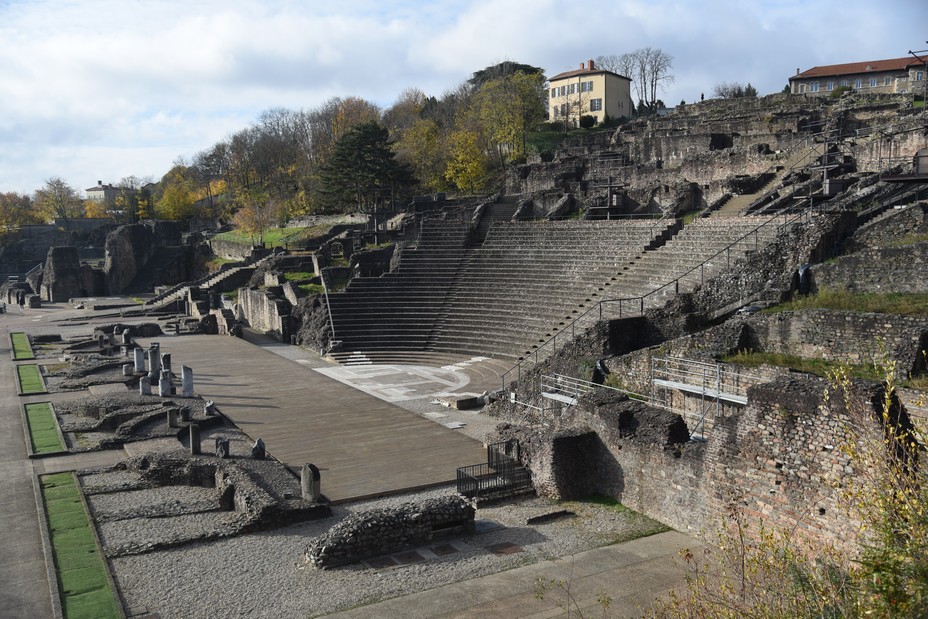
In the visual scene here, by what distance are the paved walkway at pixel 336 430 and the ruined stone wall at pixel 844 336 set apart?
7.26 m

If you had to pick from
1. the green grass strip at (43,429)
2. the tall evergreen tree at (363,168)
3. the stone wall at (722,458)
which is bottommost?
the green grass strip at (43,429)

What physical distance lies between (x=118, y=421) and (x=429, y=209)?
1257 inches

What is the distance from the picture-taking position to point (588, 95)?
70.2 m

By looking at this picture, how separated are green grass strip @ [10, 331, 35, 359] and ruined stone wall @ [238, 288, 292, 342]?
35.1 ft

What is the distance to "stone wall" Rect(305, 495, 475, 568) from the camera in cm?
1187

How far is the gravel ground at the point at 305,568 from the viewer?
420 inches

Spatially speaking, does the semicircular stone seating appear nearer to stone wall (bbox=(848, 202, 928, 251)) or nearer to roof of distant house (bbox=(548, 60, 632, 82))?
stone wall (bbox=(848, 202, 928, 251))

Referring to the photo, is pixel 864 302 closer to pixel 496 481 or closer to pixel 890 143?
pixel 496 481

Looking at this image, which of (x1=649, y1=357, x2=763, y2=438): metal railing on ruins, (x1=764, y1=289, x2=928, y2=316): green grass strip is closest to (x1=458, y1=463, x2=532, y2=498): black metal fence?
(x1=649, y1=357, x2=763, y2=438): metal railing on ruins

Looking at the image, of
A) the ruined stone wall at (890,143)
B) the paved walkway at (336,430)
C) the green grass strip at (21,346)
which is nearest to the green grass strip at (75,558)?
the paved walkway at (336,430)

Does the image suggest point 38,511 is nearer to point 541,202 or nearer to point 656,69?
point 541,202

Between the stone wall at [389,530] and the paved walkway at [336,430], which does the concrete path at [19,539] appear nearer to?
the stone wall at [389,530]

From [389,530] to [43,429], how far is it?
13.4 m

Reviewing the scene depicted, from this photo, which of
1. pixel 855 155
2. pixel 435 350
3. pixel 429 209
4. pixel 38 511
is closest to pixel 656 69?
pixel 429 209
